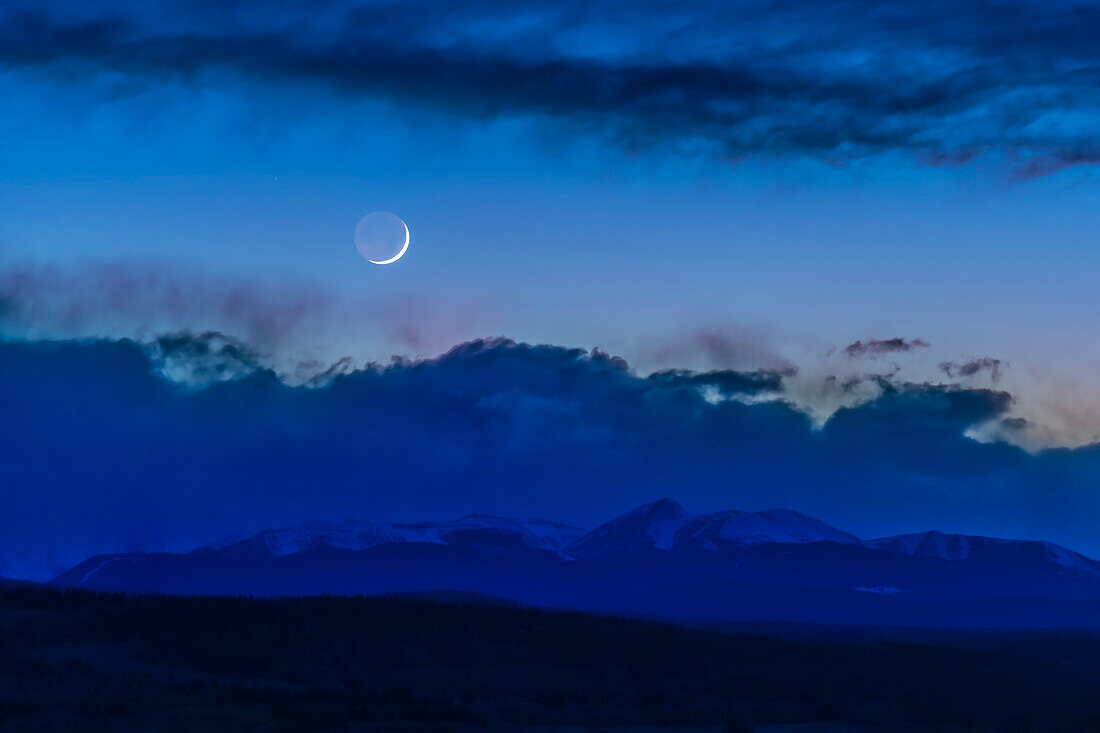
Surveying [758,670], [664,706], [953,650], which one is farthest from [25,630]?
[953,650]

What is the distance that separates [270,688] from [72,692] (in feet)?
34.9

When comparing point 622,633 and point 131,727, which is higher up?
point 622,633

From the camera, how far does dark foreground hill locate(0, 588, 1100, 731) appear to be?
6588 centimetres

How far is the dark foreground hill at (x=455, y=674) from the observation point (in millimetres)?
65875

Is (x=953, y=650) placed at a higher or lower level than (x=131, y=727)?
higher

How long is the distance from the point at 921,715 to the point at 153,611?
54410 millimetres

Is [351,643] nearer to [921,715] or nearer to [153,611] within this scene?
[153,611]

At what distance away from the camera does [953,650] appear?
121938 mm

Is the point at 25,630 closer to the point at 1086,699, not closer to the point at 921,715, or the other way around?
the point at 921,715

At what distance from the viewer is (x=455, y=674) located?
9069cm

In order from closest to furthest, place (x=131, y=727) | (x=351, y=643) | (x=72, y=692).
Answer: (x=131, y=727), (x=72, y=692), (x=351, y=643)

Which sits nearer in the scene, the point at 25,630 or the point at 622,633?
the point at 25,630

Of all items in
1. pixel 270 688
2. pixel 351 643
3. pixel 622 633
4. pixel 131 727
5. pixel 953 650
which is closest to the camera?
pixel 131 727

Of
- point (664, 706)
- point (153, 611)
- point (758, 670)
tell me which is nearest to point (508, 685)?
point (664, 706)
